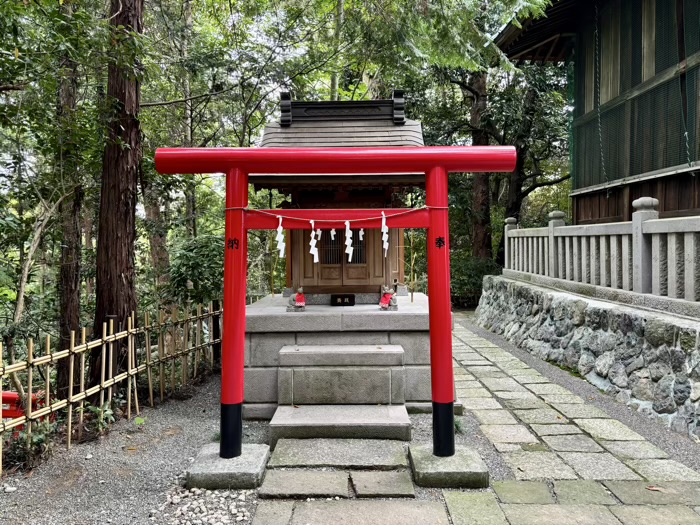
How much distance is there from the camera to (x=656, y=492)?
10.8 feet

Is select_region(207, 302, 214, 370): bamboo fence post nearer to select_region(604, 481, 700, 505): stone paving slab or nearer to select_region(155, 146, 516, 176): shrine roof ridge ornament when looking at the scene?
select_region(155, 146, 516, 176): shrine roof ridge ornament

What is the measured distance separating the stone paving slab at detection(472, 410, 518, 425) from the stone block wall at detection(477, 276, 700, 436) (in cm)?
140

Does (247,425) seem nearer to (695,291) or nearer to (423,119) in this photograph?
(695,291)

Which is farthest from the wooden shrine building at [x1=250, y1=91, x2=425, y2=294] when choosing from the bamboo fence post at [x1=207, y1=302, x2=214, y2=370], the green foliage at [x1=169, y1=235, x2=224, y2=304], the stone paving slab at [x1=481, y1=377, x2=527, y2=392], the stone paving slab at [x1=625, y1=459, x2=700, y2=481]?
the stone paving slab at [x1=625, y1=459, x2=700, y2=481]

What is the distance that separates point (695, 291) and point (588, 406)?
1.67 m

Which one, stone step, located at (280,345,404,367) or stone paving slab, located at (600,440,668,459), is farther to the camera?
stone step, located at (280,345,404,367)

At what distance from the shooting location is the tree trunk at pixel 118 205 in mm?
5098

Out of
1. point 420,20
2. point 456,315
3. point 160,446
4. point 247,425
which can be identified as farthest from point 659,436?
point 456,315

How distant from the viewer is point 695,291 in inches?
181

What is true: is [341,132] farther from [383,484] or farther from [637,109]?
[637,109]

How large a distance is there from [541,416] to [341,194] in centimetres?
356

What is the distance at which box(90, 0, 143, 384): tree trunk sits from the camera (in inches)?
201

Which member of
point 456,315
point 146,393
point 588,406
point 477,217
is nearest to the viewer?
point 588,406

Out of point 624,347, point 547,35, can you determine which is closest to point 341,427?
point 624,347
